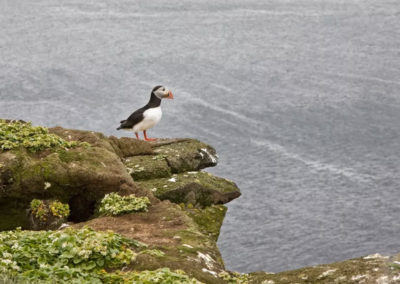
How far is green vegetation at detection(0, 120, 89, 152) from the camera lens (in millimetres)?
14938

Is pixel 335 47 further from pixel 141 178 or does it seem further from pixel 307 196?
pixel 141 178

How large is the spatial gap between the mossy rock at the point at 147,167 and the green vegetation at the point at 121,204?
3.48 meters

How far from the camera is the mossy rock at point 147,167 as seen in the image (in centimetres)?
1769

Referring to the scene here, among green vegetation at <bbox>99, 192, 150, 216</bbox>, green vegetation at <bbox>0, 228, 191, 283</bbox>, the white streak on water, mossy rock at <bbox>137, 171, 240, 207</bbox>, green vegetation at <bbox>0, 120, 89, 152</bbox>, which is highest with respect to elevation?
green vegetation at <bbox>0, 120, 89, 152</bbox>

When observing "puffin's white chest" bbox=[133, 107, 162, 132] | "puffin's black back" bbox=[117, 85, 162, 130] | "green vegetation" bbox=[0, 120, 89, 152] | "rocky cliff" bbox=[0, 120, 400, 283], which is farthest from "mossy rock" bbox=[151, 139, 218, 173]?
"green vegetation" bbox=[0, 120, 89, 152]

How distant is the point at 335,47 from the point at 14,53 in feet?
69.4

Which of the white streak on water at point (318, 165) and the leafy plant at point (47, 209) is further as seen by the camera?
the white streak on water at point (318, 165)

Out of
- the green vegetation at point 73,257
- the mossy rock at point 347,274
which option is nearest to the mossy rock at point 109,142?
the green vegetation at point 73,257

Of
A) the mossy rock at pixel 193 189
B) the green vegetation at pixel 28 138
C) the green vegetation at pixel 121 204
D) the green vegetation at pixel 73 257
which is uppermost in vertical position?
the green vegetation at pixel 28 138

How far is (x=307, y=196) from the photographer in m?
27.0

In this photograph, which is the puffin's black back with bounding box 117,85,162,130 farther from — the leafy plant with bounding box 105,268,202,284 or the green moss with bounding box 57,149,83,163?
the leafy plant with bounding box 105,268,202,284

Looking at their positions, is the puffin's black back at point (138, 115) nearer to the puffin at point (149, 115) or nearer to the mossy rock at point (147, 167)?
the puffin at point (149, 115)

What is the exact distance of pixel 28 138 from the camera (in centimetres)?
1523

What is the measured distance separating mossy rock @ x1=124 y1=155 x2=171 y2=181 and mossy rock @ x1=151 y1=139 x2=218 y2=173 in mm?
332
